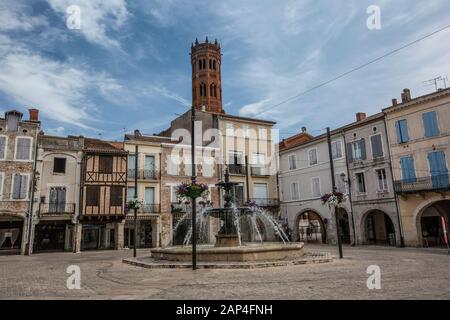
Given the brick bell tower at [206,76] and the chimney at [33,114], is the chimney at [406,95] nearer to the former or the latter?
the chimney at [33,114]

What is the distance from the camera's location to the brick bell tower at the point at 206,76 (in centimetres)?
6519

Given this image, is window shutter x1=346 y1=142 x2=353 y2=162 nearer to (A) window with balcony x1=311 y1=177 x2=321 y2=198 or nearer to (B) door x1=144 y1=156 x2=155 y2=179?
(A) window with balcony x1=311 y1=177 x2=321 y2=198

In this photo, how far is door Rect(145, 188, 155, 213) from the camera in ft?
106

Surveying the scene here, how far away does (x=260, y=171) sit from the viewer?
3806 cm

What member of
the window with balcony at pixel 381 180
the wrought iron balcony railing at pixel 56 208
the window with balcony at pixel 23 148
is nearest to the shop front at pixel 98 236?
the wrought iron balcony railing at pixel 56 208

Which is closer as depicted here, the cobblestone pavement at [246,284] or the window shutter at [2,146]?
the cobblestone pavement at [246,284]

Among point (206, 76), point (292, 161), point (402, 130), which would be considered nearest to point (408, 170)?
point (402, 130)

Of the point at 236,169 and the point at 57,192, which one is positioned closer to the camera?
the point at 57,192

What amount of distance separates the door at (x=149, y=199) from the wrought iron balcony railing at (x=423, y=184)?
20.5 m

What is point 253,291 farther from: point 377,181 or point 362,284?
point 377,181

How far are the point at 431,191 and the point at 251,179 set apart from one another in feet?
57.8

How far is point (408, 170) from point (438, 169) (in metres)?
2.07

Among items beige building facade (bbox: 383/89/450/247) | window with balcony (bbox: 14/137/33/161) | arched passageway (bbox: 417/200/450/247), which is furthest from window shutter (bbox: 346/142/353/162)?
window with balcony (bbox: 14/137/33/161)

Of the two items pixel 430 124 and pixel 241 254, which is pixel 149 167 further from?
pixel 430 124
